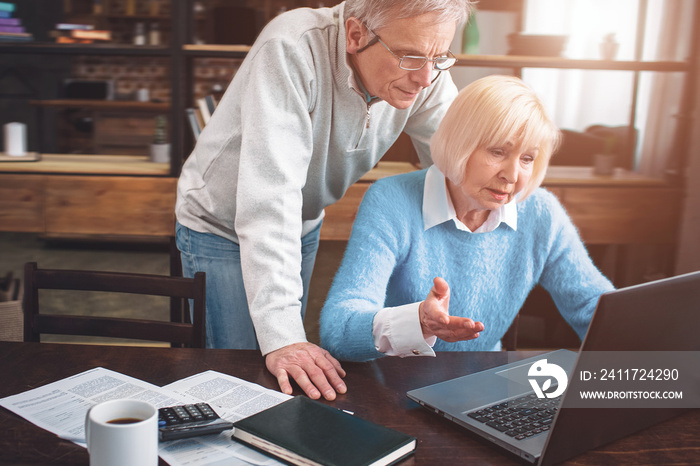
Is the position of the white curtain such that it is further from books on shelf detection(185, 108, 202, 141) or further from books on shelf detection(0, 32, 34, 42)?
books on shelf detection(0, 32, 34, 42)

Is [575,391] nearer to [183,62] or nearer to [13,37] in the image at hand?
[183,62]

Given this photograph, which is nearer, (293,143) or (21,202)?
(293,143)

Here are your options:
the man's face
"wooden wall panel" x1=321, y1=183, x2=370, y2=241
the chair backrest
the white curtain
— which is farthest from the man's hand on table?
the white curtain

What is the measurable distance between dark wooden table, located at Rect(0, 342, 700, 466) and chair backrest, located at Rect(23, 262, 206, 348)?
16 centimetres

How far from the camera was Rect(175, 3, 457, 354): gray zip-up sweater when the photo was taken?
4.02 ft

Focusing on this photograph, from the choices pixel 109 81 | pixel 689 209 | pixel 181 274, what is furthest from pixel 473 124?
pixel 109 81

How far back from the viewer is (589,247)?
3189 mm

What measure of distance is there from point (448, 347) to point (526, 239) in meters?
0.32

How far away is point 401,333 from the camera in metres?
1.08

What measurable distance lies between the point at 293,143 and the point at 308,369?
0.48 meters

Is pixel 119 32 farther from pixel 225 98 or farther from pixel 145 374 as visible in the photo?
pixel 145 374

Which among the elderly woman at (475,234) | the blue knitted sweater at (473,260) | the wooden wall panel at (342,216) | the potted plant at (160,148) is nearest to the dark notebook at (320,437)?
the elderly woman at (475,234)

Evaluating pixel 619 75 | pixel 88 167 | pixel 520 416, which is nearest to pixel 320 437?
pixel 520 416

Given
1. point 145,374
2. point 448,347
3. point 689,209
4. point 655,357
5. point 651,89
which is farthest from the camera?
point 651,89
